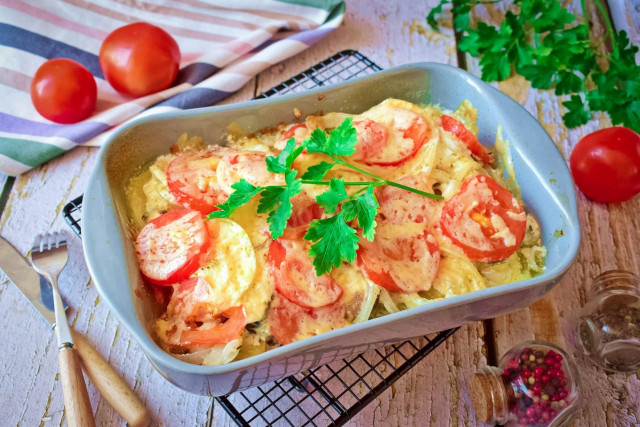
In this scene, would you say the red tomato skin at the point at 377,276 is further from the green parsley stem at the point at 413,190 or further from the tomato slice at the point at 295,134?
the tomato slice at the point at 295,134

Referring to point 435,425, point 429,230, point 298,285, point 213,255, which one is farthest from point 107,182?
point 435,425

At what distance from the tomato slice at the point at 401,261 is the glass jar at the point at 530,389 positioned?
35cm

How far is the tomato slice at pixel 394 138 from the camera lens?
1.94 m

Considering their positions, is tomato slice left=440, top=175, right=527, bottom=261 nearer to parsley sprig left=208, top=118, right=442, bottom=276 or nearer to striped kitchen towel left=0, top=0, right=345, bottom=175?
parsley sprig left=208, top=118, right=442, bottom=276

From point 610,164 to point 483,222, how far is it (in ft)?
2.32

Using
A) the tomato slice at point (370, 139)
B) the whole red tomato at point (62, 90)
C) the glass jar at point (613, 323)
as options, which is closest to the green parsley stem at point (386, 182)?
the tomato slice at point (370, 139)

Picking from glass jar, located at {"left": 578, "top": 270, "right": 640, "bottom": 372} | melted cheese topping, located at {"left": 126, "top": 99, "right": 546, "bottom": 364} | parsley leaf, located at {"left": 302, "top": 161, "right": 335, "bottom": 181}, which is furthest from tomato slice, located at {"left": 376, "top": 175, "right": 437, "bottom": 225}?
glass jar, located at {"left": 578, "top": 270, "right": 640, "bottom": 372}

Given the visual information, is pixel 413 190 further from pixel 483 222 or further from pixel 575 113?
pixel 575 113

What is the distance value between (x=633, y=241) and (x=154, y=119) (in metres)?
1.72

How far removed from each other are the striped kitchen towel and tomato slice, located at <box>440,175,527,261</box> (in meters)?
1.23


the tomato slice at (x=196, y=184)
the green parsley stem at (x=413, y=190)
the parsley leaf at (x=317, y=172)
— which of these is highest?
the parsley leaf at (x=317, y=172)

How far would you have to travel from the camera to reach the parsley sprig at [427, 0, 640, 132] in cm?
238

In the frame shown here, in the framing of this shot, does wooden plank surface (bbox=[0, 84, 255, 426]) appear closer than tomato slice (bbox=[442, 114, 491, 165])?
Yes

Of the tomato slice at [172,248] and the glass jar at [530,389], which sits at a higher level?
the tomato slice at [172,248]
